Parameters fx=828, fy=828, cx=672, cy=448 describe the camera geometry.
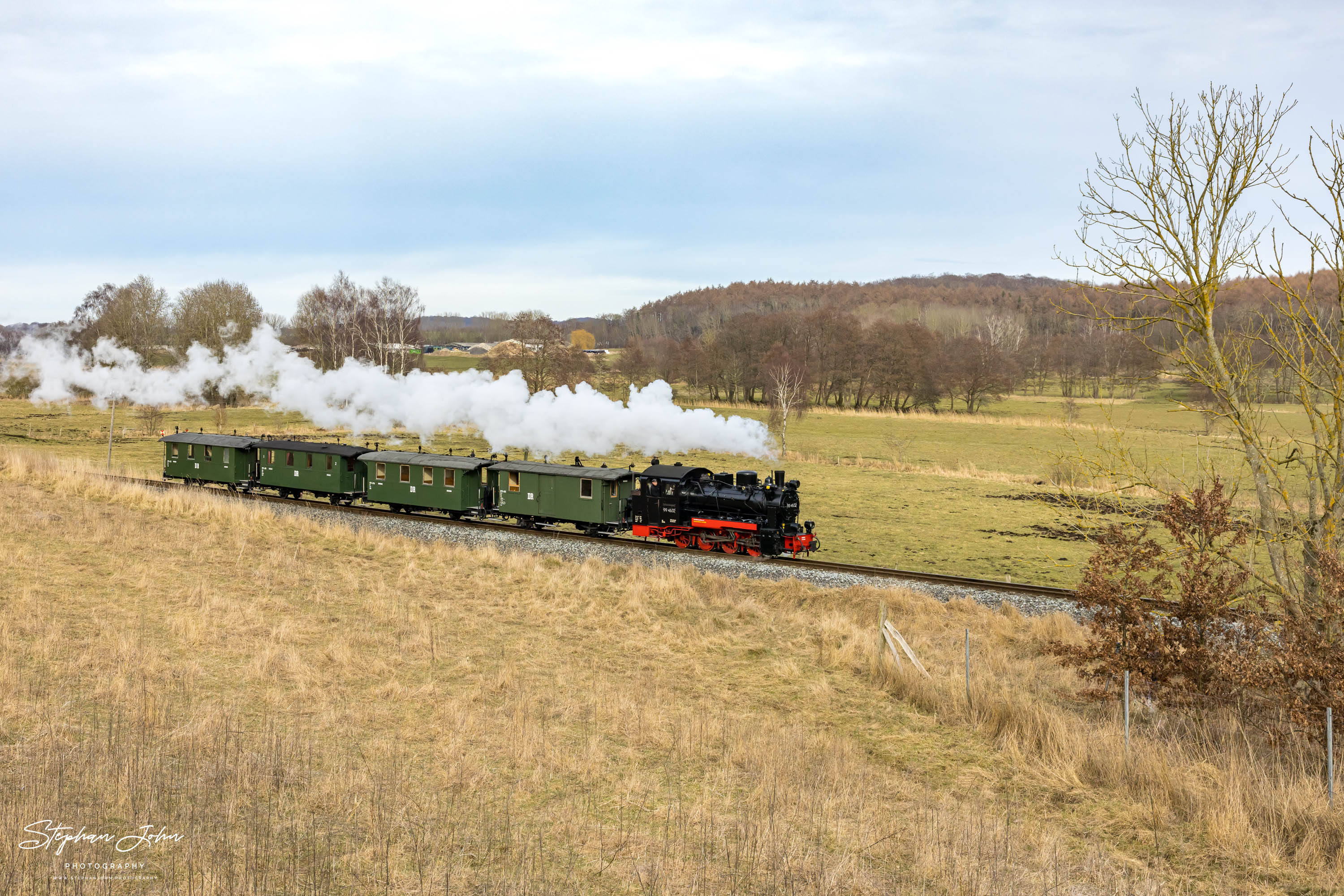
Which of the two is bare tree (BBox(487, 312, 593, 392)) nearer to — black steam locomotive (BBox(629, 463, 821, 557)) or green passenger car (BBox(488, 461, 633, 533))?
green passenger car (BBox(488, 461, 633, 533))

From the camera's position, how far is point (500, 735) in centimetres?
1191

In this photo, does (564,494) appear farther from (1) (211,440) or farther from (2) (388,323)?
(2) (388,323)

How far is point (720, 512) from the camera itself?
2702 cm

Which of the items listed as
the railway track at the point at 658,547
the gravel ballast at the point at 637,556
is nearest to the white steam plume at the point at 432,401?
the railway track at the point at 658,547

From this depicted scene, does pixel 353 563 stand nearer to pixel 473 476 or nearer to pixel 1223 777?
pixel 473 476

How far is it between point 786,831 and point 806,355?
82.8 meters

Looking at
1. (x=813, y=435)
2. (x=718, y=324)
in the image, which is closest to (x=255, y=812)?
(x=813, y=435)

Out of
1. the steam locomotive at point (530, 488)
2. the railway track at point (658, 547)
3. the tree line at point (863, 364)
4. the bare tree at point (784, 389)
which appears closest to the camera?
the railway track at point (658, 547)

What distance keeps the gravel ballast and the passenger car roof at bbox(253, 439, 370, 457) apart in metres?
2.51

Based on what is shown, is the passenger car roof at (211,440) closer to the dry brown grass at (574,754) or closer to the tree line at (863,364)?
the dry brown grass at (574,754)

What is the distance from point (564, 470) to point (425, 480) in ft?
21.1

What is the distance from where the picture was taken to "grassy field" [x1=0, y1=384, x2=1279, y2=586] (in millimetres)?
28391

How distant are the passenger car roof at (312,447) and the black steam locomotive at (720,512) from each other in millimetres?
13380

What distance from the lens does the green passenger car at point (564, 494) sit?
28.8 meters
